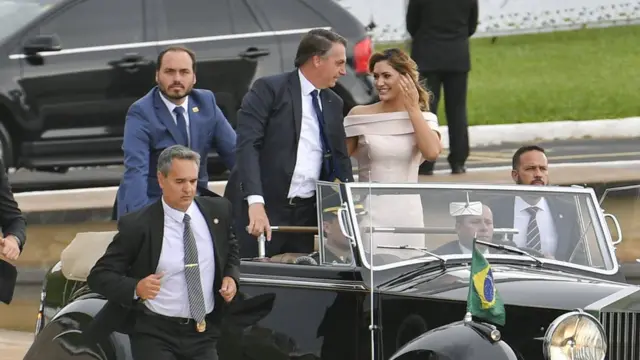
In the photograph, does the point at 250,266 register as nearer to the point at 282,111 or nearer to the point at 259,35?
the point at 282,111

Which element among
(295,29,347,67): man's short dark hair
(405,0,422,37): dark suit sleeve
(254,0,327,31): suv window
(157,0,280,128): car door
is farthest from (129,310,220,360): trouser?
(405,0,422,37): dark suit sleeve

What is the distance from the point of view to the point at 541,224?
20.4 feet

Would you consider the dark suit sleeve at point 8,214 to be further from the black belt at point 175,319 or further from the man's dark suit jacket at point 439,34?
the man's dark suit jacket at point 439,34

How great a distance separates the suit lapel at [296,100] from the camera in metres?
6.98

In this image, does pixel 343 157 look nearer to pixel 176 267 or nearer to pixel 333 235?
pixel 333 235

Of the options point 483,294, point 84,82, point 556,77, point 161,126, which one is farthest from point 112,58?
point 556,77

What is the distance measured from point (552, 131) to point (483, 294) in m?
10.5

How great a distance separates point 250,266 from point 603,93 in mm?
12926

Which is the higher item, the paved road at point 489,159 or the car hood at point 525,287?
the paved road at point 489,159

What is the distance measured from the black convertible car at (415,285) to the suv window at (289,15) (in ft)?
17.8

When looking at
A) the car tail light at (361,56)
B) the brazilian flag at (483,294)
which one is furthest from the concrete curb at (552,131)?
the brazilian flag at (483,294)

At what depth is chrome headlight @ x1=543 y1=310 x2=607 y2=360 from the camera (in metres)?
5.27

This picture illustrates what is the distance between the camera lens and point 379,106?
7.06 m

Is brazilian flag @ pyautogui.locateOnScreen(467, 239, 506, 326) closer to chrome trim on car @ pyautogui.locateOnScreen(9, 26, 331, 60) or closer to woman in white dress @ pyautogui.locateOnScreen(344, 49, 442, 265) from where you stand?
woman in white dress @ pyautogui.locateOnScreen(344, 49, 442, 265)
